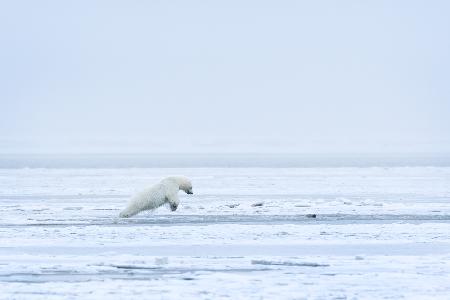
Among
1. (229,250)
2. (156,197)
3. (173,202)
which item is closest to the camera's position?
(229,250)

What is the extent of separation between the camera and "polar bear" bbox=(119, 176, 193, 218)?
1558cm

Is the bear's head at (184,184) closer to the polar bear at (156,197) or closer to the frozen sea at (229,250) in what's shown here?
the polar bear at (156,197)

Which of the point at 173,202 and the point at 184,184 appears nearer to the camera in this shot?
the point at 173,202

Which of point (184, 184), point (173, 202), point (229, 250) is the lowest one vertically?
point (229, 250)

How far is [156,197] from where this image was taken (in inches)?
631

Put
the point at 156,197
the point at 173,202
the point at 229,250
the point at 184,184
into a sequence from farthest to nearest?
the point at 184,184 < the point at 173,202 < the point at 156,197 < the point at 229,250

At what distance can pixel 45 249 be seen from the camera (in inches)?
444

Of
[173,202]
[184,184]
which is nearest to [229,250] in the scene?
[173,202]

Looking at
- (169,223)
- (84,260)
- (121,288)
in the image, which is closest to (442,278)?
(121,288)

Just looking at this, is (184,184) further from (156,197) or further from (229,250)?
(229,250)

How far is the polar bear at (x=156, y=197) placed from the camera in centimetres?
1558

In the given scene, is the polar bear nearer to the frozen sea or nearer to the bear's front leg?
the bear's front leg

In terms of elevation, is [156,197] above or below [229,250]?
above

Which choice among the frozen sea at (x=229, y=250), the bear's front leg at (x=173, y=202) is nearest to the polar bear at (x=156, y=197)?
the bear's front leg at (x=173, y=202)
